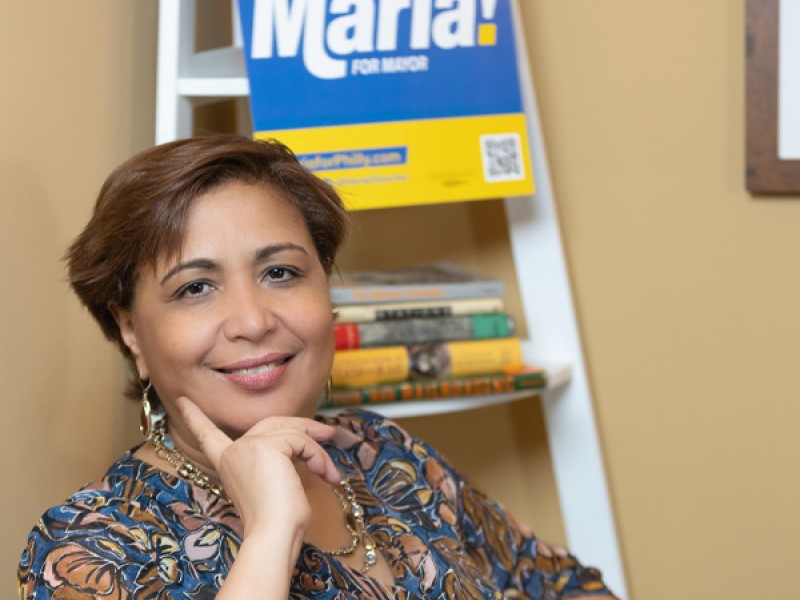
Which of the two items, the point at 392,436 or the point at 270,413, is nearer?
the point at 270,413

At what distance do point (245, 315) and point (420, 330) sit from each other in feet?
1.85

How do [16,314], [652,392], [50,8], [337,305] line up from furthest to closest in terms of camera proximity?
[652,392] → [337,305] → [50,8] → [16,314]

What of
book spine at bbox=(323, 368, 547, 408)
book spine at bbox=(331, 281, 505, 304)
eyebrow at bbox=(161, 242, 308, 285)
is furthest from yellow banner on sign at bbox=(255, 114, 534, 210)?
eyebrow at bbox=(161, 242, 308, 285)

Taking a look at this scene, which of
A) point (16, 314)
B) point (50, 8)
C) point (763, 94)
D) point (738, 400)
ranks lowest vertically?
point (738, 400)

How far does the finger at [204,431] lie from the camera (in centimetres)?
126

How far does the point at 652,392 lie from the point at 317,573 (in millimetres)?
1046

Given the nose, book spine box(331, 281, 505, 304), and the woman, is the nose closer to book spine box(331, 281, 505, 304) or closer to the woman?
the woman

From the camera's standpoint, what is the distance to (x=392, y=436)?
166cm

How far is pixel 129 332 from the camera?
1.41m

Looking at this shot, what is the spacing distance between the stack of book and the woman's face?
35 cm

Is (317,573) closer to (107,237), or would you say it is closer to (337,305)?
(107,237)

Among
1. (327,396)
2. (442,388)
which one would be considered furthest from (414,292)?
(327,396)

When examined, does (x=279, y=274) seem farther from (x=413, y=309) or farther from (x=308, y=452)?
(x=413, y=309)

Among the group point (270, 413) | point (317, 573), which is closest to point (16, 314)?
point (270, 413)
